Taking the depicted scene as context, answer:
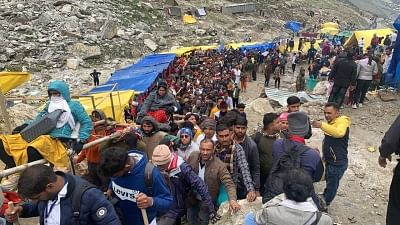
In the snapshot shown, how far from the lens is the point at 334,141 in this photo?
4.31 meters

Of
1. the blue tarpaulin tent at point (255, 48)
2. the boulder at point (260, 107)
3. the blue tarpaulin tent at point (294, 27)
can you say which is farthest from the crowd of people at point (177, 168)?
the blue tarpaulin tent at point (294, 27)

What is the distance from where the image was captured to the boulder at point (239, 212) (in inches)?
133

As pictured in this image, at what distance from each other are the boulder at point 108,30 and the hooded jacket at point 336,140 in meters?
20.4

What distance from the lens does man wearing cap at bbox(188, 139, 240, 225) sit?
135 inches

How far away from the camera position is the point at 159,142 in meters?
4.08

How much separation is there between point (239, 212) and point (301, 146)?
2.56 ft

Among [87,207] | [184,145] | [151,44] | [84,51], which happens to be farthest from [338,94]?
[151,44]

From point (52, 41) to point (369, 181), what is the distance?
1929cm

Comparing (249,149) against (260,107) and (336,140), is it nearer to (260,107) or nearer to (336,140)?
(336,140)

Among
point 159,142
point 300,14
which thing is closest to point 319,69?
point 159,142

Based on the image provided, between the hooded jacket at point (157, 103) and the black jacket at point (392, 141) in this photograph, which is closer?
the black jacket at point (392, 141)

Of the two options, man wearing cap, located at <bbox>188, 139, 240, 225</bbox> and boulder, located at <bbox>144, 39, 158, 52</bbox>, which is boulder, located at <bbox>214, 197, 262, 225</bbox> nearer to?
man wearing cap, located at <bbox>188, 139, 240, 225</bbox>

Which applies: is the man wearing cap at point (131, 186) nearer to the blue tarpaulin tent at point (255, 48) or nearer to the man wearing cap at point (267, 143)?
the man wearing cap at point (267, 143)

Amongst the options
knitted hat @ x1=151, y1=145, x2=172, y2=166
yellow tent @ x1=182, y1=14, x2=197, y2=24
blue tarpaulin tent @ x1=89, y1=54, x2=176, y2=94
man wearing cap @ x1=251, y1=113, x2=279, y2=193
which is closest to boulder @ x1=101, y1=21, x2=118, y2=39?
blue tarpaulin tent @ x1=89, y1=54, x2=176, y2=94
